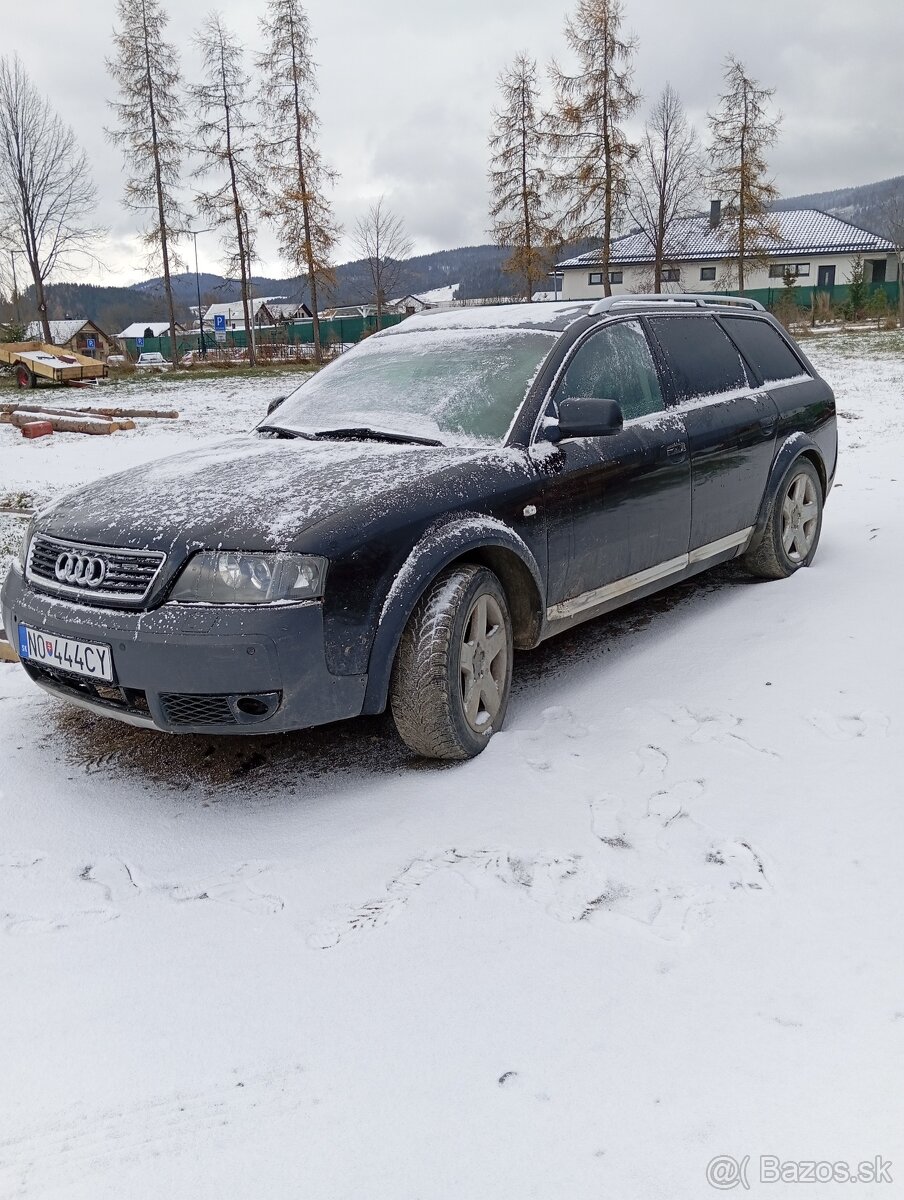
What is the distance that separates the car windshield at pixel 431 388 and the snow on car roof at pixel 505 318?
2.7 inches

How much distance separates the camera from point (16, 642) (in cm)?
343

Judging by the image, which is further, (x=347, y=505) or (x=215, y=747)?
(x=215, y=747)

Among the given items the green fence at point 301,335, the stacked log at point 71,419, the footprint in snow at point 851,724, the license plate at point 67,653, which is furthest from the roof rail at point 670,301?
the green fence at point 301,335

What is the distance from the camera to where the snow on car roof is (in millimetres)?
4297

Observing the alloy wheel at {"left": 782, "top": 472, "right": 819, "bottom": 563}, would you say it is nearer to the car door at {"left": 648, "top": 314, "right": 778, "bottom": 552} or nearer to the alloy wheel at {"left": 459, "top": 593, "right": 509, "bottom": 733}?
the car door at {"left": 648, "top": 314, "right": 778, "bottom": 552}

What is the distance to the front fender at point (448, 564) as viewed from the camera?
3141 millimetres

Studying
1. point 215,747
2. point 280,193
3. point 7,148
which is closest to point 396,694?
point 215,747

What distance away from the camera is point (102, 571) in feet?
10.3

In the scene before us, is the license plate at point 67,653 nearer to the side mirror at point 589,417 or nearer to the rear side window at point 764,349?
the side mirror at point 589,417

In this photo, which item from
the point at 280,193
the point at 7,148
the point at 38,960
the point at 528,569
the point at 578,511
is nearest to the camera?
the point at 38,960

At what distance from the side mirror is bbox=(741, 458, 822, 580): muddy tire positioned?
1.88 meters

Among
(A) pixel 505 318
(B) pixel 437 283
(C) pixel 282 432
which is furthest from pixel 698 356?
(B) pixel 437 283

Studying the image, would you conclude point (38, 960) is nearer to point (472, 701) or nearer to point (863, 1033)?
point (472, 701)

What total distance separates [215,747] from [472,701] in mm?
1018
